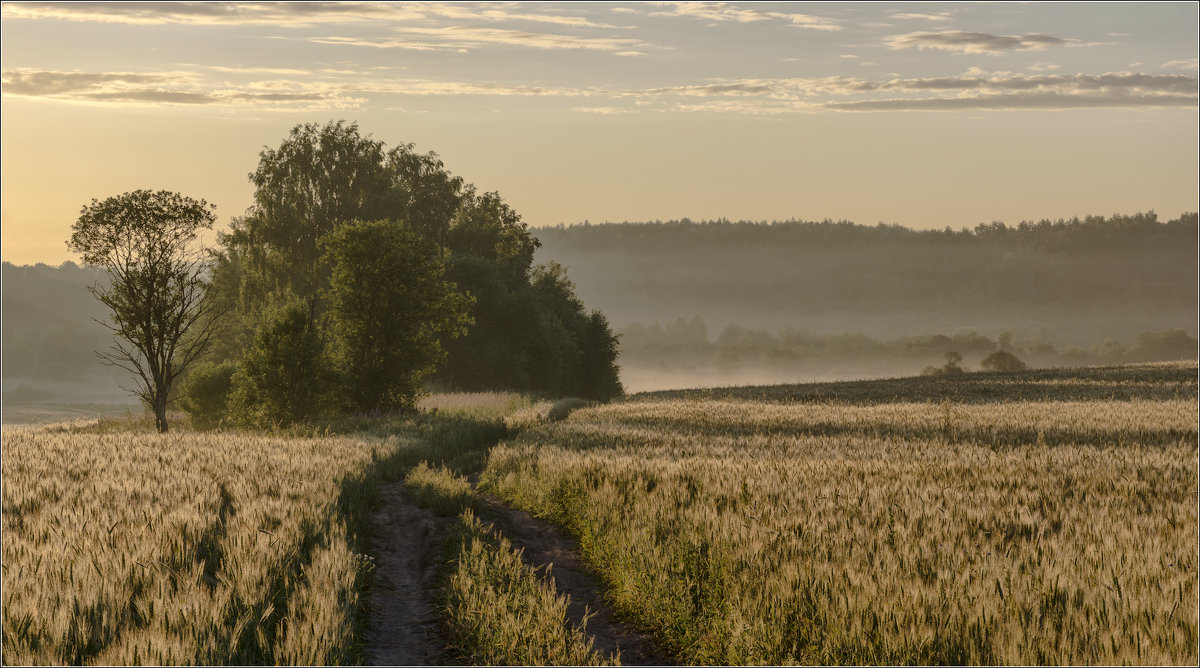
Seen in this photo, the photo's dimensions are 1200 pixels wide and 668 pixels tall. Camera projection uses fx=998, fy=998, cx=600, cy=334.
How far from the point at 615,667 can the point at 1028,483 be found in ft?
27.9

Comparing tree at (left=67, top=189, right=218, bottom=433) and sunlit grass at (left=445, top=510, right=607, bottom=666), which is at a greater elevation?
tree at (left=67, top=189, right=218, bottom=433)

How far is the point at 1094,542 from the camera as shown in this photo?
10.0 metres

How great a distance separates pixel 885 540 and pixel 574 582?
4.54 metres

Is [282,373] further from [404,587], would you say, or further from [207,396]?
[404,587]

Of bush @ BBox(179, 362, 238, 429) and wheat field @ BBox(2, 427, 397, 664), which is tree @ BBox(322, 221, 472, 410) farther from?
wheat field @ BBox(2, 427, 397, 664)

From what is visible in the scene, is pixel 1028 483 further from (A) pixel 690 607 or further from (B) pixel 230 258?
(B) pixel 230 258

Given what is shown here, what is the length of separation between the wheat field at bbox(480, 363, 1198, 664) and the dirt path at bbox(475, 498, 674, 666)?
0.24 m

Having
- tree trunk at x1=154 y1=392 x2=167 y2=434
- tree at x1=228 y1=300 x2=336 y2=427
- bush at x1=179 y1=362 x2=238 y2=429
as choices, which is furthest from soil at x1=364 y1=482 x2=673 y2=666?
bush at x1=179 y1=362 x2=238 y2=429

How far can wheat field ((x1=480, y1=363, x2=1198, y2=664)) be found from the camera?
746 centimetres

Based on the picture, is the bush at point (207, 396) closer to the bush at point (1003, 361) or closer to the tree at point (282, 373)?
the tree at point (282, 373)

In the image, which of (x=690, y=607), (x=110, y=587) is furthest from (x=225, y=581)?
(x=690, y=607)

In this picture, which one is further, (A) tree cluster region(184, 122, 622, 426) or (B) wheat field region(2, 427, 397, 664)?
(A) tree cluster region(184, 122, 622, 426)

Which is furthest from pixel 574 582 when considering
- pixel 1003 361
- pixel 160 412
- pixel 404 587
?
pixel 1003 361

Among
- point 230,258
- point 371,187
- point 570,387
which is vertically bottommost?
point 570,387
